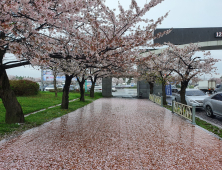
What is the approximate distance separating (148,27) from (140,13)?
2.24 feet

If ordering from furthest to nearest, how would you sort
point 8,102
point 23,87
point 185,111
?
point 23,87 < point 185,111 < point 8,102

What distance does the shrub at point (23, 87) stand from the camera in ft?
63.1

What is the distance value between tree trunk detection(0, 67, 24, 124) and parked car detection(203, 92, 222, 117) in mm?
9143

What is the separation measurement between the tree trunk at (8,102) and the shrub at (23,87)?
13088mm

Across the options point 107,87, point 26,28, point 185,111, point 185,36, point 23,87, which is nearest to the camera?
point 26,28

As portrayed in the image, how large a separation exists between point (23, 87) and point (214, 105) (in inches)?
699

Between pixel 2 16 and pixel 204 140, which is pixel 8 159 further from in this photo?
pixel 204 140

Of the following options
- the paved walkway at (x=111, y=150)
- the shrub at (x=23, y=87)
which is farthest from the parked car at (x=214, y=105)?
the shrub at (x=23, y=87)

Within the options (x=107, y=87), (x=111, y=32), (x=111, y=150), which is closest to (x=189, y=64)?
(x=111, y=32)

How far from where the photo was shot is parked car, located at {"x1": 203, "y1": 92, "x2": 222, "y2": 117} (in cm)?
915

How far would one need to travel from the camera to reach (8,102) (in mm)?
7109

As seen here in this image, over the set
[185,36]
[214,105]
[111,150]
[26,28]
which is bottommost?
[111,150]

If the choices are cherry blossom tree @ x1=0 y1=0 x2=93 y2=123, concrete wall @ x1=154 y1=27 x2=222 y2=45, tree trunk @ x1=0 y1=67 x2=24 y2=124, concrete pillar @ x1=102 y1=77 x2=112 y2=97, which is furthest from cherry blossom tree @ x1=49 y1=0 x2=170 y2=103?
concrete pillar @ x1=102 y1=77 x2=112 y2=97

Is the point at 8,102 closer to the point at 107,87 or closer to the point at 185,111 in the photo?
the point at 185,111
